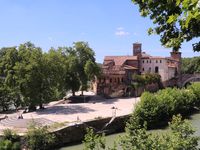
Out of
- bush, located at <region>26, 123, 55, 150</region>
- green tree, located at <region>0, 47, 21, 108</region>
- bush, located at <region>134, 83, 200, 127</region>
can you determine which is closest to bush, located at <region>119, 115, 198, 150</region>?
bush, located at <region>26, 123, 55, 150</region>

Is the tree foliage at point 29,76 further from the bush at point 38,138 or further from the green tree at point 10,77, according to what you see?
the bush at point 38,138

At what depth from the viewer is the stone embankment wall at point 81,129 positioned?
29883 mm

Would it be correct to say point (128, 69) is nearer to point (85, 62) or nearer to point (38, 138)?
point (85, 62)

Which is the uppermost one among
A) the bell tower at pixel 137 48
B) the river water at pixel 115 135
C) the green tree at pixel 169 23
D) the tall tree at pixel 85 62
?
the bell tower at pixel 137 48

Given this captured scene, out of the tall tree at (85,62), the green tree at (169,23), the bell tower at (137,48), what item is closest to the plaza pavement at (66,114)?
the tall tree at (85,62)

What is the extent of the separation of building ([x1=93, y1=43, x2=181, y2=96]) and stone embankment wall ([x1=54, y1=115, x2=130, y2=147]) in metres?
19.7

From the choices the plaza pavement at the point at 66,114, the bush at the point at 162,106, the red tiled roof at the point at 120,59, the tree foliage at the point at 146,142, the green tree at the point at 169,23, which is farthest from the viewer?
the red tiled roof at the point at 120,59

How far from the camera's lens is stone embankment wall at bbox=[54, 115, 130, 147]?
29.9 meters

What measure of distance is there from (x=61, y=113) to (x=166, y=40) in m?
30.5

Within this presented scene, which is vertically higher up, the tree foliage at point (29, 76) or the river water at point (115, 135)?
the tree foliage at point (29, 76)

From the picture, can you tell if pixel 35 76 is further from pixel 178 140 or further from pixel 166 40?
pixel 166 40

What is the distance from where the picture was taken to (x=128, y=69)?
57.9 metres

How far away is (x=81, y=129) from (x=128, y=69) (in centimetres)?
2731

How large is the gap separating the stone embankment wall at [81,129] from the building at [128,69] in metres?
19.7
